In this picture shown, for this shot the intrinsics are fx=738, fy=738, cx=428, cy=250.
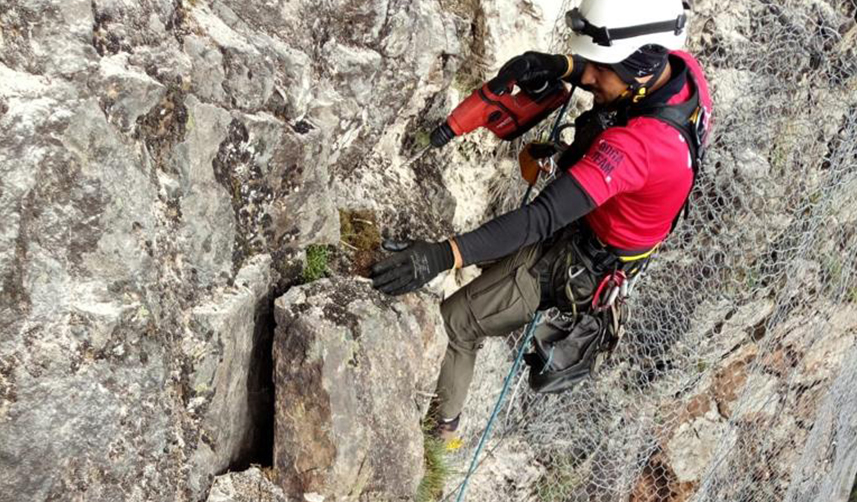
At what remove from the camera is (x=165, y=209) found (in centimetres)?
285

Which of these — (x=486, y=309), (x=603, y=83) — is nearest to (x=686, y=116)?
(x=603, y=83)

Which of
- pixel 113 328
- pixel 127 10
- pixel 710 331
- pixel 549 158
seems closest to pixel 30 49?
pixel 127 10

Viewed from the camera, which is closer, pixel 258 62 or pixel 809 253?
pixel 258 62

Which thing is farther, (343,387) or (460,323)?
(460,323)

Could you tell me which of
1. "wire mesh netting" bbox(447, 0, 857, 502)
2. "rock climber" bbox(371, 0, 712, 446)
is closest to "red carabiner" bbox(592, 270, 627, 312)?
"rock climber" bbox(371, 0, 712, 446)

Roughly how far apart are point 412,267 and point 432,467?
1849 mm

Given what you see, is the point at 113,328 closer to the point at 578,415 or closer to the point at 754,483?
the point at 578,415

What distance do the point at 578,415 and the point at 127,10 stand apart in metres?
5.63

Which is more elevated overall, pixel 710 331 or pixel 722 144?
pixel 722 144

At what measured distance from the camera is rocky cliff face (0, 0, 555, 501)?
2.39 metres

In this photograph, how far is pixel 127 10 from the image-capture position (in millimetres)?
2643

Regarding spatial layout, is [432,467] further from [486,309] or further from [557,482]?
[557,482]

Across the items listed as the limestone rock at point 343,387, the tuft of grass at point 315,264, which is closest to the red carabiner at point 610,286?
the limestone rock at point 343,387

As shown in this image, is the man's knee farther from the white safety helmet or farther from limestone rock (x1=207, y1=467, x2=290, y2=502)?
the white safety helmet
